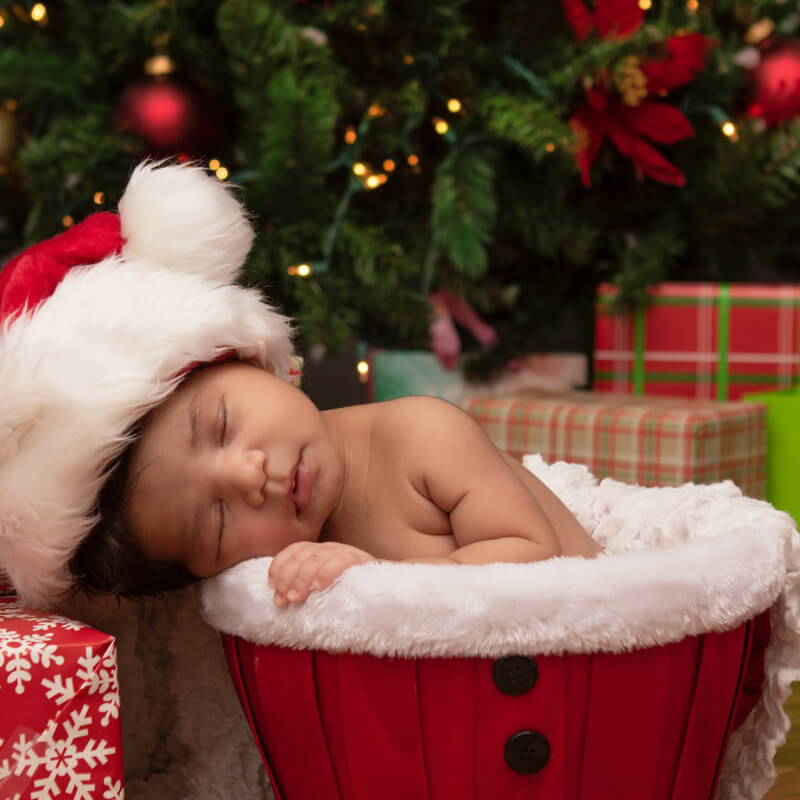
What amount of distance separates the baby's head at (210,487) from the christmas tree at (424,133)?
531 mm

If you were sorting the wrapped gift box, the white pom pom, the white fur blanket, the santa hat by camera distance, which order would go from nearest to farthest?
the white fur blanket < the santa hat < the white pom pom < the wrapped gift box

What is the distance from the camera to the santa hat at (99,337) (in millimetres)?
703

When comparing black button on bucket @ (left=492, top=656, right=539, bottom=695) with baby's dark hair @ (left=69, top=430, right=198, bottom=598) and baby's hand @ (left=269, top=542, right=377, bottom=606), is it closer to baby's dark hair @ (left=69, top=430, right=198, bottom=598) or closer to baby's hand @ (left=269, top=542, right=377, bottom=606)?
baby's hand @ (left=269, top=542, right=377, bottom=606)

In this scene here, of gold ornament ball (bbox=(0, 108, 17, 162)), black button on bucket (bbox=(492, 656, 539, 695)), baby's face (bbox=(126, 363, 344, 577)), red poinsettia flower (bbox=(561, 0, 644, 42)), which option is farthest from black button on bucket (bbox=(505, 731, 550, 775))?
gold ornament ball (bbox=(0, 108, 17, 162))

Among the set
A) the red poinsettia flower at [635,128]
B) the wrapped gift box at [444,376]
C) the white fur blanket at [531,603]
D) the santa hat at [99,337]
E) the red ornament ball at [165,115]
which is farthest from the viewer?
the wrapped gift box at [444,376]

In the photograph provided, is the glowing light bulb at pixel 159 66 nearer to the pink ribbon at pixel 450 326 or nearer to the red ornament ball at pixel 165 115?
the red ornament ball at pixel 165 115

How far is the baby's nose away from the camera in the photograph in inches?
29.2

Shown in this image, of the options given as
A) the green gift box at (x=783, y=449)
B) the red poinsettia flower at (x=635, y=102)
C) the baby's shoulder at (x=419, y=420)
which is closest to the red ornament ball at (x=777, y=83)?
the red poinsettia flower at (x=635, y=102)

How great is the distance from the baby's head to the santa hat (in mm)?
24

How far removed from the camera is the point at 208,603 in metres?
0.71

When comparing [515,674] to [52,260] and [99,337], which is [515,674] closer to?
[99,337]

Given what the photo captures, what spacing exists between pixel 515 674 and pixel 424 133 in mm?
1175

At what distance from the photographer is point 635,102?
1.35 meters

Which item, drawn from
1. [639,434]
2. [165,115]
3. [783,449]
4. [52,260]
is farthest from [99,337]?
[783,449]
